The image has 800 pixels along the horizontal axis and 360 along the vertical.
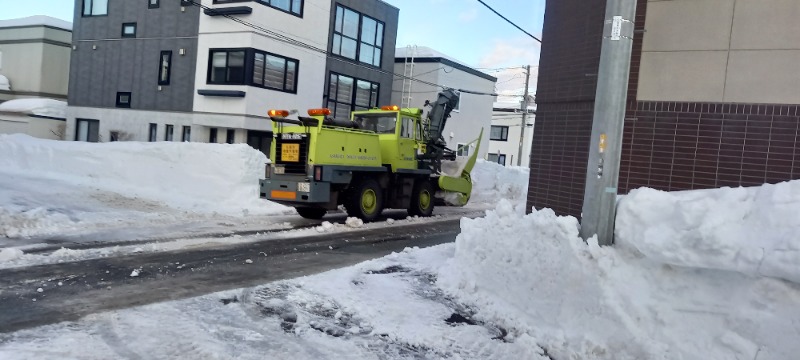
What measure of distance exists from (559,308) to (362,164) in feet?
29.9

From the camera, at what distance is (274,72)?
22922 mm

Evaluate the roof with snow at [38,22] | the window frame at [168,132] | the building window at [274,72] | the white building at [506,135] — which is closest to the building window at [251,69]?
the building window at [274,72]

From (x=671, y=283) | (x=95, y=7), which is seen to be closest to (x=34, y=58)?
(x=95, y=7)

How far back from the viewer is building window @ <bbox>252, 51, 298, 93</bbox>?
2211 centimetres

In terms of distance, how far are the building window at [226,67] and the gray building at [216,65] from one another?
4 centimetres

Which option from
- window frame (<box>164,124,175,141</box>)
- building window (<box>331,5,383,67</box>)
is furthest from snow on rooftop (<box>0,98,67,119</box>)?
building window (<box>331,5,383,67</box>)

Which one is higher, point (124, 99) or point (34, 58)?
point (34, 58)

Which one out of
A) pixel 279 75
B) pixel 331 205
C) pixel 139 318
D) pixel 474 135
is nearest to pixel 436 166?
pixel 331 205

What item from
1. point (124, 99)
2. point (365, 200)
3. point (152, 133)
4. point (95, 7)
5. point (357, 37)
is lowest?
point (365, 200)

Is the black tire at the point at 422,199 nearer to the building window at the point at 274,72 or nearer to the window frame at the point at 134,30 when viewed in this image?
the building window at the point at 274,72

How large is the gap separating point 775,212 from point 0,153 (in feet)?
55.8

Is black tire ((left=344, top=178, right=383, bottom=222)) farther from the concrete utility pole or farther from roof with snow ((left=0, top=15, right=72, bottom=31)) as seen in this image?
roof with snow ((left=0, top=15, right=72, bottom=31))

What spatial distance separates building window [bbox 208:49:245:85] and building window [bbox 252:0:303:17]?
6.81 ft

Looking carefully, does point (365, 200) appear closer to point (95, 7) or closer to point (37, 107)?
point (95, 7)
